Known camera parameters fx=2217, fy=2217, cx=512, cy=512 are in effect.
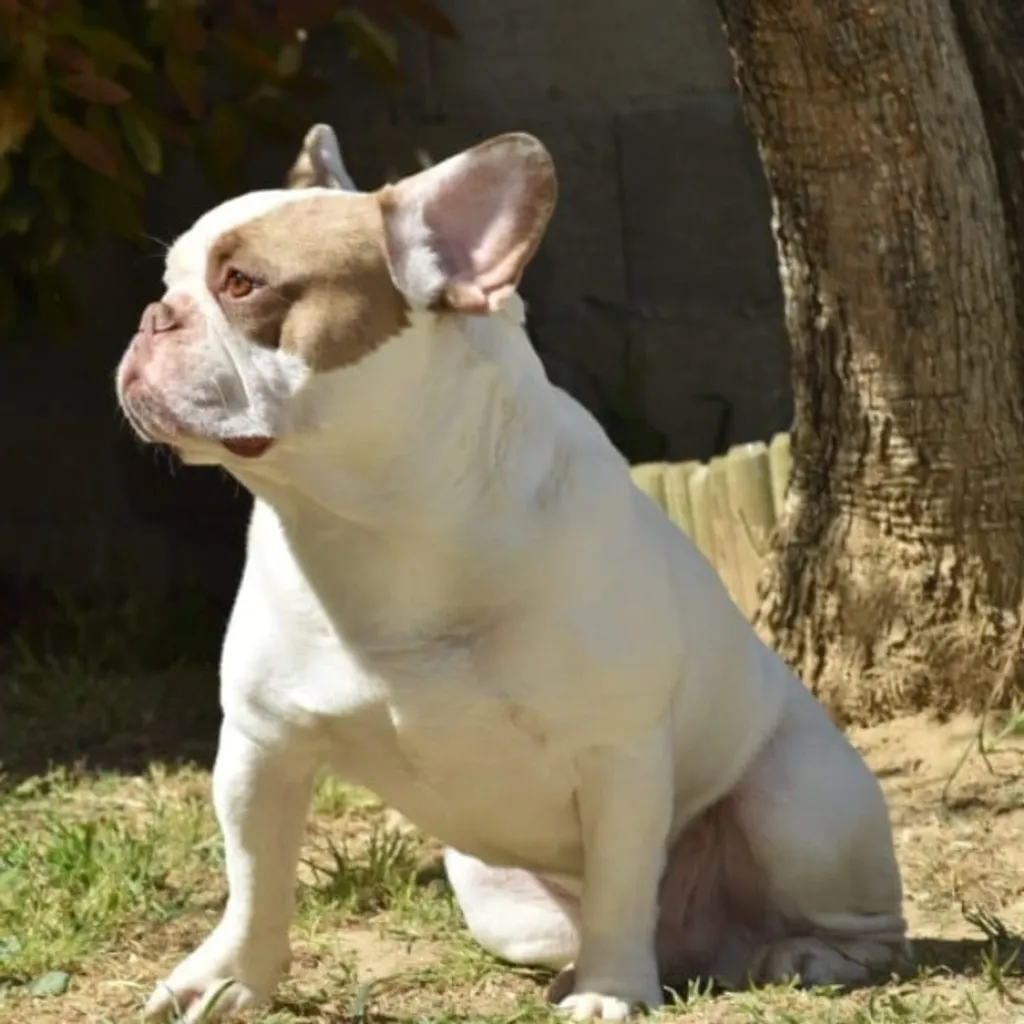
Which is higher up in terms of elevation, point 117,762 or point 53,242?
point 53,242

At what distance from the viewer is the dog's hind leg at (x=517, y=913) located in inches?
128

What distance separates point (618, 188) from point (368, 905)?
96.9 inches

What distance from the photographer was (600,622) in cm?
284

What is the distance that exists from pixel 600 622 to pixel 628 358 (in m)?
2.81

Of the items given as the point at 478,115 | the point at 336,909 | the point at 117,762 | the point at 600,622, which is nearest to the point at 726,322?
the point at 478,115

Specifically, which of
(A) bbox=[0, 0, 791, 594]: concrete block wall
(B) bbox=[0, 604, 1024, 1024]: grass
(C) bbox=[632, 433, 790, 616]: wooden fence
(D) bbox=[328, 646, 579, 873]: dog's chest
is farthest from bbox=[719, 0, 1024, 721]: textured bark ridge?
(D) bbox=[328, 646, 579, 873]: dog's chest

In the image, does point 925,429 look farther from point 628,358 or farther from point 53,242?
point 53,242

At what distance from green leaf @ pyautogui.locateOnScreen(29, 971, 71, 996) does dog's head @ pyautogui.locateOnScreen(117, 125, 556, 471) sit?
0.91 meters

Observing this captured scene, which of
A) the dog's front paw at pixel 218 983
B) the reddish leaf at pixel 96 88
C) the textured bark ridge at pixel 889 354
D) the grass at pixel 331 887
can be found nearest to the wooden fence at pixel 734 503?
the textured bark ridge at pixel 889 354

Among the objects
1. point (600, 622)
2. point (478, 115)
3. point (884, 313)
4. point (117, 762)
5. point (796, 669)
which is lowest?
point (117, 762)

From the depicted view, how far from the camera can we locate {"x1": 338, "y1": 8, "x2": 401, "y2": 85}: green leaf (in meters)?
5.29

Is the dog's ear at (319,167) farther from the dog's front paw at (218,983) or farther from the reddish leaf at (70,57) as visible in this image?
the reddish leaf at (70,57)

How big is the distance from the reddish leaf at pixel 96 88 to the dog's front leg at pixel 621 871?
240cm

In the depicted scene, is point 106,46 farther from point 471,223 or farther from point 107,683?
point 471,223
